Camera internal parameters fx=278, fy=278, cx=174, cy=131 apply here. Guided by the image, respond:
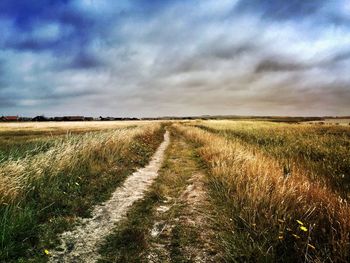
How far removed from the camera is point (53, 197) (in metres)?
7.14

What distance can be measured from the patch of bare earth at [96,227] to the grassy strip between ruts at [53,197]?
0.22 meters

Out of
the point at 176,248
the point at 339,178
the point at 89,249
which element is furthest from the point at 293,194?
the point at 89,249

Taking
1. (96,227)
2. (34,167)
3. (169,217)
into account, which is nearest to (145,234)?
(169,217)

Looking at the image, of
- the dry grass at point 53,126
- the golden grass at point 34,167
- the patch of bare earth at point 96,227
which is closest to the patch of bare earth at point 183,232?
the patch of bare earth at point 96,227

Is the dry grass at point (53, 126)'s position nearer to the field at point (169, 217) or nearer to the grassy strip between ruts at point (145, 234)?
the field at point (169, 217)

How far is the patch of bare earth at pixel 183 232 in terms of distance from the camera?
15.3 feet

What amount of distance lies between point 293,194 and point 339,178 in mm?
3294

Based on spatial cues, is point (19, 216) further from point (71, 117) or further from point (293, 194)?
point (71, 117)

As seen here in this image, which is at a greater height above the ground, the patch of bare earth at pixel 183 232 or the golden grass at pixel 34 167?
the golden grass at pixel 34 167

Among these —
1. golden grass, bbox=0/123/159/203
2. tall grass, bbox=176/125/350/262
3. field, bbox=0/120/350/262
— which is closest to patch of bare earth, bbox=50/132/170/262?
field, bbox=0/120/350/262

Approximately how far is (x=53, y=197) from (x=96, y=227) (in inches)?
75.6

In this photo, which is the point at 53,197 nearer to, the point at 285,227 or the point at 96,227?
the point at 96,227

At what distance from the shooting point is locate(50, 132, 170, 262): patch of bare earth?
15.5 feet

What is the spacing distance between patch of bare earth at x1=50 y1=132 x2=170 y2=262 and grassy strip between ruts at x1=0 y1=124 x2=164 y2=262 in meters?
0.22
